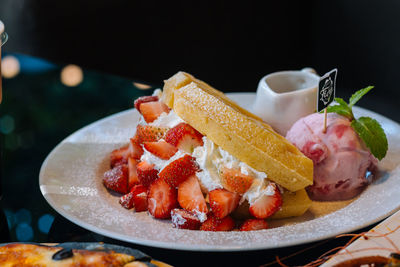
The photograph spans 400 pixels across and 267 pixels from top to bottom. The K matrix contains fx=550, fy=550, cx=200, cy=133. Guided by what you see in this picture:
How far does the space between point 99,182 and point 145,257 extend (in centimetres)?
73

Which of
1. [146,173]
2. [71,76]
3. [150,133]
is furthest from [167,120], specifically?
[71,76]

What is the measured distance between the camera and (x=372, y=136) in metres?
1.61

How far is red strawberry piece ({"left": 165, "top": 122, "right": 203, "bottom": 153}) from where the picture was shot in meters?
1.56

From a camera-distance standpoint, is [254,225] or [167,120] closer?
[254,225]

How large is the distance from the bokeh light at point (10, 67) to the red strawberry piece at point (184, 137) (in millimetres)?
1206

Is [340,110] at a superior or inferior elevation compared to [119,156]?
superior

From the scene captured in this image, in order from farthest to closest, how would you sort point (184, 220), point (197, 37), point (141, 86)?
point (197, 37)
point (141, 86)
point (184, 220)

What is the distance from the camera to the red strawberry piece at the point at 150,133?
1669mm

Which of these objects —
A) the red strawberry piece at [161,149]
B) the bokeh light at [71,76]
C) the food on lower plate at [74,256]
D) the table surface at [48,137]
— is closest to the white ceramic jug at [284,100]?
the red strawberry piece at [161,149]

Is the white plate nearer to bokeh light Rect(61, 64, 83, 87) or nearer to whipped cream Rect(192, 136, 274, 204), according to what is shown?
whipped cream Rect(192, 136, 274, 204)

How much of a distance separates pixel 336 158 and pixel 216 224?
430mm

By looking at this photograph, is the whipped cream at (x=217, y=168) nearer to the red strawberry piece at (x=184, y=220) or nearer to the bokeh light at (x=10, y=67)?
the red strawberry piece at (x=184, y=220)

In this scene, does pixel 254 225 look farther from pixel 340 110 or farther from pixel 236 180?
pixel 340 110

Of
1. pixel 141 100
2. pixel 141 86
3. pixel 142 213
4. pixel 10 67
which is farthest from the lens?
pixel 10 67
